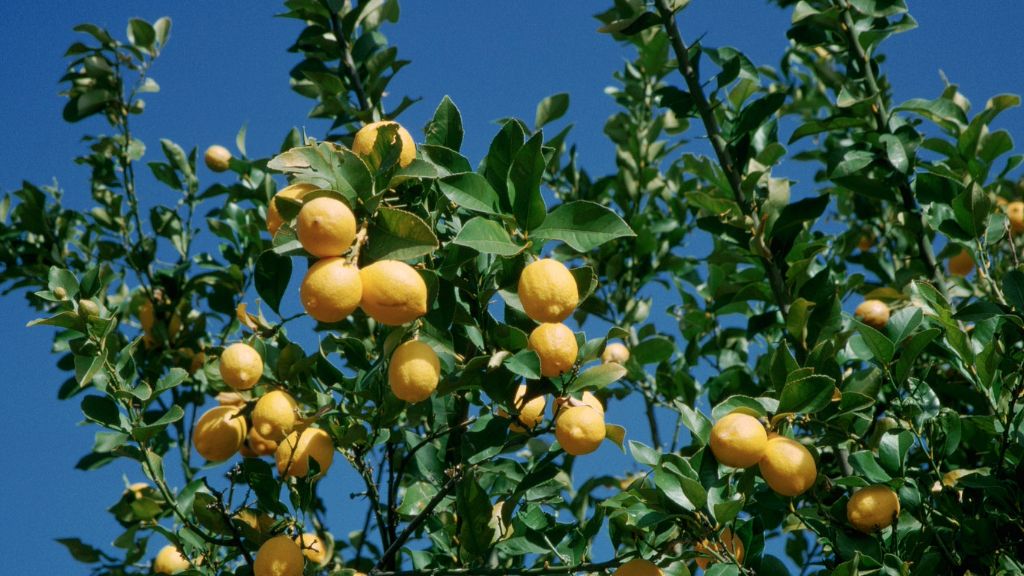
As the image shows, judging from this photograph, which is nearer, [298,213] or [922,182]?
[298,213]

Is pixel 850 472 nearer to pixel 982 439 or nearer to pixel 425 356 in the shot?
pixel 982 439

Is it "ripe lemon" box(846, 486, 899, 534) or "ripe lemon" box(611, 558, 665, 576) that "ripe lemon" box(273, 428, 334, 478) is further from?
"ripe lemon" box(846, 486, 899, 534)

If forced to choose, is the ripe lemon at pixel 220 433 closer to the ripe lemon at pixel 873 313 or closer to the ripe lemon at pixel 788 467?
the ripe lemon at pixel 788 467

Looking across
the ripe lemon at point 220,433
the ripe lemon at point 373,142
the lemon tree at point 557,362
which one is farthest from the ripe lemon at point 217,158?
the ripe lemon at point 373,142

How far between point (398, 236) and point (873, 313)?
142cm

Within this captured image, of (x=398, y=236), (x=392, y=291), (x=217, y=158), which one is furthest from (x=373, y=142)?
(x=217, y=158)

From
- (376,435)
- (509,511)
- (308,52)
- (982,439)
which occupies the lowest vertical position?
(982,439)

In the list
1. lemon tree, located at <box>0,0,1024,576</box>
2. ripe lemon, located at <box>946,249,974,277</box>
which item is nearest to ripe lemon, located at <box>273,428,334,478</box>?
lemon tree, located at <box>0,0,1024,576</box>

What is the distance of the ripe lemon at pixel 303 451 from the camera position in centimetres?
168

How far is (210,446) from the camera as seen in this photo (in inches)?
70.3

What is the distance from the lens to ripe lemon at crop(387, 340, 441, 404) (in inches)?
55.1

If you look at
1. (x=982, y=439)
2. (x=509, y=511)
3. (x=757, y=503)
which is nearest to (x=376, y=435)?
(x=509, y=511)

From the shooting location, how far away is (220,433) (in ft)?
5.85

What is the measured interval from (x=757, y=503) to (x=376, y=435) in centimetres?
74
